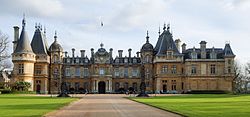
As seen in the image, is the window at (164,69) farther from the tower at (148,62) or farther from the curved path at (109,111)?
the curved path at (109,111)

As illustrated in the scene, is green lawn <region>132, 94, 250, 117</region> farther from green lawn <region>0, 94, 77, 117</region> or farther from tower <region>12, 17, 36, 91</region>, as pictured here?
tower <region>12, 17, 36, 91</region>

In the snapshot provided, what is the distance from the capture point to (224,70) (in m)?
80.0

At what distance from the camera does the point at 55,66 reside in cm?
8575

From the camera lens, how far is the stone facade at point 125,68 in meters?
79.6

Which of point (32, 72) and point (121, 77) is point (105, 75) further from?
point (32, 72)

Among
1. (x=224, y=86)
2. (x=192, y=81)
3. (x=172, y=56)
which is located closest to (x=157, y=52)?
(x=172, y=56)

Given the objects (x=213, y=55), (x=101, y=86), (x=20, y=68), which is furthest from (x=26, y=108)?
(x=101, y=86)

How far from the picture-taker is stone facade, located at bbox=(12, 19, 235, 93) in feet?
261

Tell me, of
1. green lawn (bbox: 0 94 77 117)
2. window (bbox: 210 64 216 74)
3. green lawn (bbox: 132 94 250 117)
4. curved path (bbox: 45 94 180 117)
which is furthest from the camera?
window (bbox: 210 64 216 74)

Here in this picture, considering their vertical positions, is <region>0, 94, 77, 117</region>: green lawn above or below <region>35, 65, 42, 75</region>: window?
below

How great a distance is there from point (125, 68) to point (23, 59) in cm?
2265

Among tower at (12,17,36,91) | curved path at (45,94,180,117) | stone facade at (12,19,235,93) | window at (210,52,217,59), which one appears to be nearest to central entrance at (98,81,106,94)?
stone facade at (12,19,235,93)

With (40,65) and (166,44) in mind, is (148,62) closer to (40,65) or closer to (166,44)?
(166,44)

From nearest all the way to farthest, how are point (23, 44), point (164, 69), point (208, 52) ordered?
point (23, 44), point (164, 69), point (208, 52)
